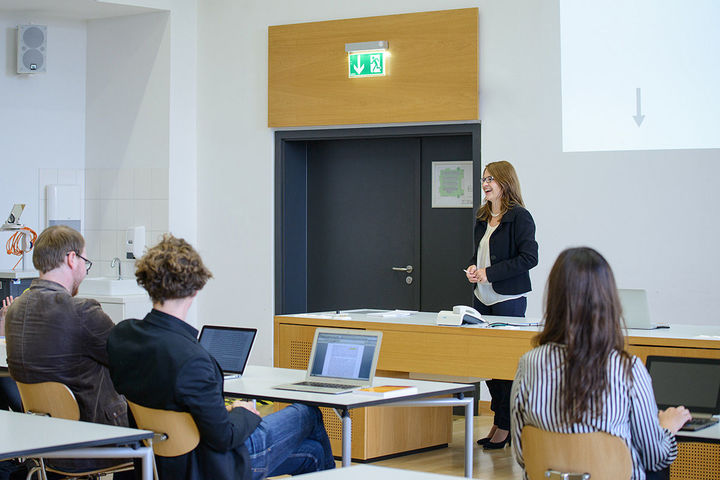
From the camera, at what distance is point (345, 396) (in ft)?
10.4

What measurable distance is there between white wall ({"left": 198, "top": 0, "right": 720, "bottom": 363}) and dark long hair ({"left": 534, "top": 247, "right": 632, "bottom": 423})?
11.5ft

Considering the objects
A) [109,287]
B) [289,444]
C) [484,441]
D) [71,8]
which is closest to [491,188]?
[484,441]

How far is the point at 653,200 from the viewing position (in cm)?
563

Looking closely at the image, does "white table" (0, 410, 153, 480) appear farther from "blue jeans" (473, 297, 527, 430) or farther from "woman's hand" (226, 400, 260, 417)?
"blue jeans" (473, 297, 527, 430)

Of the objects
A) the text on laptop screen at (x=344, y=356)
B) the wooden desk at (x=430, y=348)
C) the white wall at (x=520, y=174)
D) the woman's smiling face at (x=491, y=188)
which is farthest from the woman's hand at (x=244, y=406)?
the white wall at (x=520, y=174)

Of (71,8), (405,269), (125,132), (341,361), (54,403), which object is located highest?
(71,8)

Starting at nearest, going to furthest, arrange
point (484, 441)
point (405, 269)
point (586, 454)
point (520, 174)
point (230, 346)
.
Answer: point (586, 454) → point (230, 346) → point (484, 441) → point (520, 174) → point (405, 269)

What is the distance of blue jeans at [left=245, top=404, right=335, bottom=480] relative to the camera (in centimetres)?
296

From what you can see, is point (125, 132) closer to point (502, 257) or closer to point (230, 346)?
point (502, 257)

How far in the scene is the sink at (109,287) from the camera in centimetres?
654

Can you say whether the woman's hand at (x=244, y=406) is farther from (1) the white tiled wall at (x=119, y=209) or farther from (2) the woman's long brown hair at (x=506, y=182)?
(1) the white tiled wall at (x=119, y=209)

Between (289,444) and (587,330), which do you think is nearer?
(587,330)

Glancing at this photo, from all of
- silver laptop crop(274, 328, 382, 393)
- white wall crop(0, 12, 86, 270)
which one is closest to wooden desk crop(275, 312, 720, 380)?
silver laptop crop(274, 328, 382, 393)

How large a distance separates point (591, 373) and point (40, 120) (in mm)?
5968
